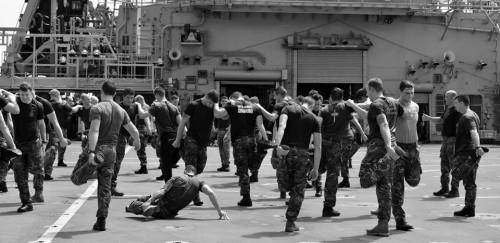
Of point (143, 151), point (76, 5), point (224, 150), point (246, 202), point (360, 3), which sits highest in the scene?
point (76, 5)

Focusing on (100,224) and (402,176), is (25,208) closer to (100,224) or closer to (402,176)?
(100,224)

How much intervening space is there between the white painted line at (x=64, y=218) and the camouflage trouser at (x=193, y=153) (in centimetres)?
183

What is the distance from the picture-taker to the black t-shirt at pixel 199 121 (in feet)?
36.6

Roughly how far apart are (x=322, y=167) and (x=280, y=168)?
282cm

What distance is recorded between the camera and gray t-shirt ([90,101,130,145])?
28.6ft

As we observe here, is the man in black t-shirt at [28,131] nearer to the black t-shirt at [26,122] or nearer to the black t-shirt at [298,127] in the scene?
the black t-shirt at [26,122]

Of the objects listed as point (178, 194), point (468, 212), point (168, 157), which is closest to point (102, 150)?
point (178, 194)

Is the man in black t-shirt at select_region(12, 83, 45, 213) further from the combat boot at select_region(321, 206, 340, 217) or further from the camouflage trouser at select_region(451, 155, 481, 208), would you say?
the camouflage trouser at select_region(451, 155, 481, 208)

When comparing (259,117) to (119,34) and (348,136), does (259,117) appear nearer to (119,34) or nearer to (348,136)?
(348,136)

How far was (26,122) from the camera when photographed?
34.7ft

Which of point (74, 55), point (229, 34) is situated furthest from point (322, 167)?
point (74, 55)

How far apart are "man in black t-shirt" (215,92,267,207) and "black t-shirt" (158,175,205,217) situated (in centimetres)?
164

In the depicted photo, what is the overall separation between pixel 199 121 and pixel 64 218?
2.71 metres

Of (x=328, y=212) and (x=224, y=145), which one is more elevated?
(x=224, y=145)
